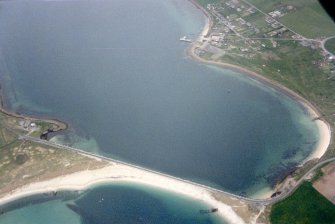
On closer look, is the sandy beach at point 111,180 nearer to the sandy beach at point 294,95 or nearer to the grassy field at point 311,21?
the sandy beach at point 294,95

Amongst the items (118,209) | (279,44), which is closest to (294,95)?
(279,44)

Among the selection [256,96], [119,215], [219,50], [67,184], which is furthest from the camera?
[219,50]

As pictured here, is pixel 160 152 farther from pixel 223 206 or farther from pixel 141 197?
pixel 223 206

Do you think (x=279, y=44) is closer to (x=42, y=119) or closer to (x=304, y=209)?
(x=304, y=209)

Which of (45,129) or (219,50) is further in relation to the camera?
(219,50)

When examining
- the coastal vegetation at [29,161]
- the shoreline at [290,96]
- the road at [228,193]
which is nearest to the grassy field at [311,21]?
the shoreline at [290,96]

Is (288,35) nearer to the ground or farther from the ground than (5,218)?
farther from the ground

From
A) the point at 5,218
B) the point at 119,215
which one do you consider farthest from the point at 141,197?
the point at 5,218
